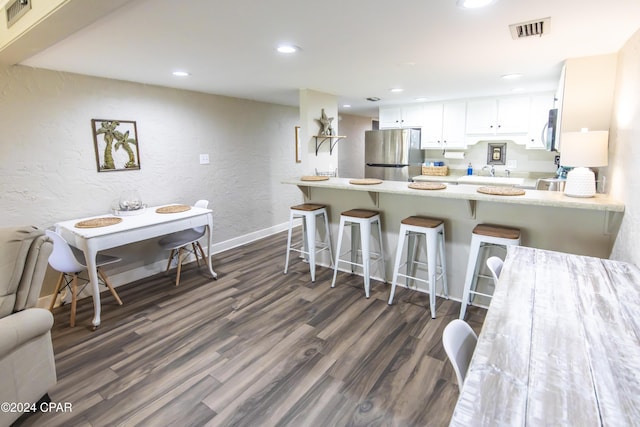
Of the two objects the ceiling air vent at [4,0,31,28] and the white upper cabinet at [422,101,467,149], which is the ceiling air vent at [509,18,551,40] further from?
the white upper cabinet at [422,101,467,149]

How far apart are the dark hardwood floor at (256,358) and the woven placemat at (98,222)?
0.77 m

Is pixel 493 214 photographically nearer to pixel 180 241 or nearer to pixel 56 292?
pixel 180 241

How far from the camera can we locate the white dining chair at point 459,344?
1.03m

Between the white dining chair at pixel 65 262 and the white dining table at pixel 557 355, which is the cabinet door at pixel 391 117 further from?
the white dining chair at pixel 65 262

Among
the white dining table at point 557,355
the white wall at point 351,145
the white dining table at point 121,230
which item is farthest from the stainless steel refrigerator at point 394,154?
the white dining table at point 557,355

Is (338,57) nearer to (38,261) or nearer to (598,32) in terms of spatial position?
(598,32)

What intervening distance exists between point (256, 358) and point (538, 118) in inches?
178

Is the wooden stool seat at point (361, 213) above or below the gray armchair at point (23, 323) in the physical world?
above

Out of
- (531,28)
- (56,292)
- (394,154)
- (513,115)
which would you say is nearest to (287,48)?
(531,28)

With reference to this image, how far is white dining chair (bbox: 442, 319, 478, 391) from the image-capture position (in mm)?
1028

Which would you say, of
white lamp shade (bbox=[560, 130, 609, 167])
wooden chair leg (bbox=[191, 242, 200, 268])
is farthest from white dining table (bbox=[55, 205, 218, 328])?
white lamp shade (bbox=[560, 130, 609, 167])

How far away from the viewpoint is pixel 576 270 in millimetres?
1609

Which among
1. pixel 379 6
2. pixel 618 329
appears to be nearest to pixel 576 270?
pixel 618 329

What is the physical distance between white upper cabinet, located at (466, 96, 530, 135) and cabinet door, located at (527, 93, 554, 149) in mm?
57
